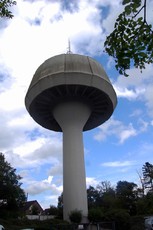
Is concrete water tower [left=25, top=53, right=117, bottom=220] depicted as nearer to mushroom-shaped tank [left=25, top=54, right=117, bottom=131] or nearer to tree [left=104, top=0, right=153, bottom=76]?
mushroom-shaped tank [left=25, top=54, right=117, bottom=131]

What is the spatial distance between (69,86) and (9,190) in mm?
14512

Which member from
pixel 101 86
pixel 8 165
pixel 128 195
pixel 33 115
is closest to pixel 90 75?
pixel 101 86

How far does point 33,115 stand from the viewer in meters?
44.8

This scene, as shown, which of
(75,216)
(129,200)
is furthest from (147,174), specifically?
(75,216)

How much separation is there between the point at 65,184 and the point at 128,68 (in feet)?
113

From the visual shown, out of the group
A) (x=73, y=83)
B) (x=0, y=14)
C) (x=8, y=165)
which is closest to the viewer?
(x=0, y=14)

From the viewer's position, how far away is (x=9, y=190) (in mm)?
37938

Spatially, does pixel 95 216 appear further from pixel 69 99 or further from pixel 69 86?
pixel 69 86

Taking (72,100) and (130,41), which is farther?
(72,100)

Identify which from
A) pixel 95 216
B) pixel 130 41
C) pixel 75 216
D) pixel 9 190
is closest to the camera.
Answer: pixel 130 41

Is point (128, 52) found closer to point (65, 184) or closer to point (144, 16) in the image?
point (144, 16)

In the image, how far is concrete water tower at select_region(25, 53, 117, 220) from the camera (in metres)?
37.8

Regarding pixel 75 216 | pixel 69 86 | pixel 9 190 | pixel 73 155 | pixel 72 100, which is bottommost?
pixel 75 216

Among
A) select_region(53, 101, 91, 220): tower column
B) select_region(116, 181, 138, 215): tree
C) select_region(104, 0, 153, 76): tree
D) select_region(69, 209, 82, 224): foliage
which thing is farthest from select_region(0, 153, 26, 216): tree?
select_region(104, 0, 153, 76): tree
